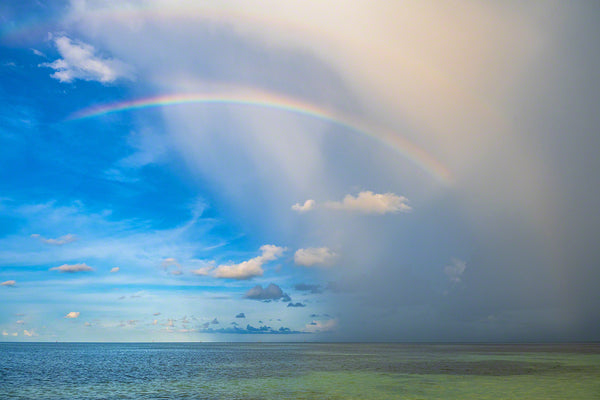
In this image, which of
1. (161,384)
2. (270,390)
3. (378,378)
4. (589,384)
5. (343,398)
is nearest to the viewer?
(343,398)

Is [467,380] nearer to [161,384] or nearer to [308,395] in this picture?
[308,395]

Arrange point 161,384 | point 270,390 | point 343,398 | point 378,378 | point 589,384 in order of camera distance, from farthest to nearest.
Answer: point 378,378, point 161,384, point 589,384, point 270,390, point 343,398

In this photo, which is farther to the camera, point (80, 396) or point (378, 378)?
point (378, 378)

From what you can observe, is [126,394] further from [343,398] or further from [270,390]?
[343,398]

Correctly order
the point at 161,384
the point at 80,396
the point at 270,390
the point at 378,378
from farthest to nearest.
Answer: the point at 378,378 → the point at 161,384 → the point at 270,390 → the point at 80,396

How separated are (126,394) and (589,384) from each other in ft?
206

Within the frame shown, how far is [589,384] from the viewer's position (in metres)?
60.4

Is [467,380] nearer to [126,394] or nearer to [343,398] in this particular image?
[343,398]

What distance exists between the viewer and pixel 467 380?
6731 cm

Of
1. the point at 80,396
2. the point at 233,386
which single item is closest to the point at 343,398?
the point at 233,386

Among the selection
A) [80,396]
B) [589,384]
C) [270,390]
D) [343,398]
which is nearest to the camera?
[343,398]

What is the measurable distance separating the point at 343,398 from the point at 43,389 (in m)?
42.8

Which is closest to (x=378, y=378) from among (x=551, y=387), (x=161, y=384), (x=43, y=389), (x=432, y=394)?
(x=432, y=394)

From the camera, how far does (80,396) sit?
5300 centimetres
